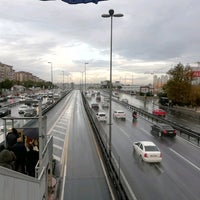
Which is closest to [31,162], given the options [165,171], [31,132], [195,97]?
[31,132]

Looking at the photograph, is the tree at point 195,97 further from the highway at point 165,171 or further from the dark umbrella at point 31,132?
the dark umbrella at point 31,132

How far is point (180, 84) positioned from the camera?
67.2 m

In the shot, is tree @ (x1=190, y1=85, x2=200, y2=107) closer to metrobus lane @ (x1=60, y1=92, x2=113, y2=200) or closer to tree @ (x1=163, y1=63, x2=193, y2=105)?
tree @ (x1=163, y1=63, x2=193, y2=105)

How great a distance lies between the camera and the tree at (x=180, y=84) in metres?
67.2

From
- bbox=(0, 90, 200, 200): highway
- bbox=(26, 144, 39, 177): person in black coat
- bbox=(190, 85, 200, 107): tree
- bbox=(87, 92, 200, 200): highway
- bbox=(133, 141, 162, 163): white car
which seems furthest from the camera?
bbox=(190, 85, 200, 107): tree

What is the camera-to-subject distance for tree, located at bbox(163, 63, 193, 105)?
221 feet

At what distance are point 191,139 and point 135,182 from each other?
15.5 m

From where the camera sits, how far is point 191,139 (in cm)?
2992

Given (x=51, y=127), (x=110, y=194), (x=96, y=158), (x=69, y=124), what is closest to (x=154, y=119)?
(x=69, y=124)

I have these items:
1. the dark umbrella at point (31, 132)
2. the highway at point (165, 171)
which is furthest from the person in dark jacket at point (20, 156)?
the highway at point (165, 171)

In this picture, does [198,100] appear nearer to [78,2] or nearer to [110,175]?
[110,175]

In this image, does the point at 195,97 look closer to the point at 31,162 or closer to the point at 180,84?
the point at 180,84

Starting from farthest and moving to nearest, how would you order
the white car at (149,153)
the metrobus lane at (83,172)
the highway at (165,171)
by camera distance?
1. the white car at (149,153)
2. the highway at (165,171)
3. the metrobus lane at (83,172)

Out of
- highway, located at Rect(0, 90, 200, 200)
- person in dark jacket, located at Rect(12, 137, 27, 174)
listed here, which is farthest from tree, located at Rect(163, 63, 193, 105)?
person in dark jacket, located at Rect(12, 137, 27, 174)
